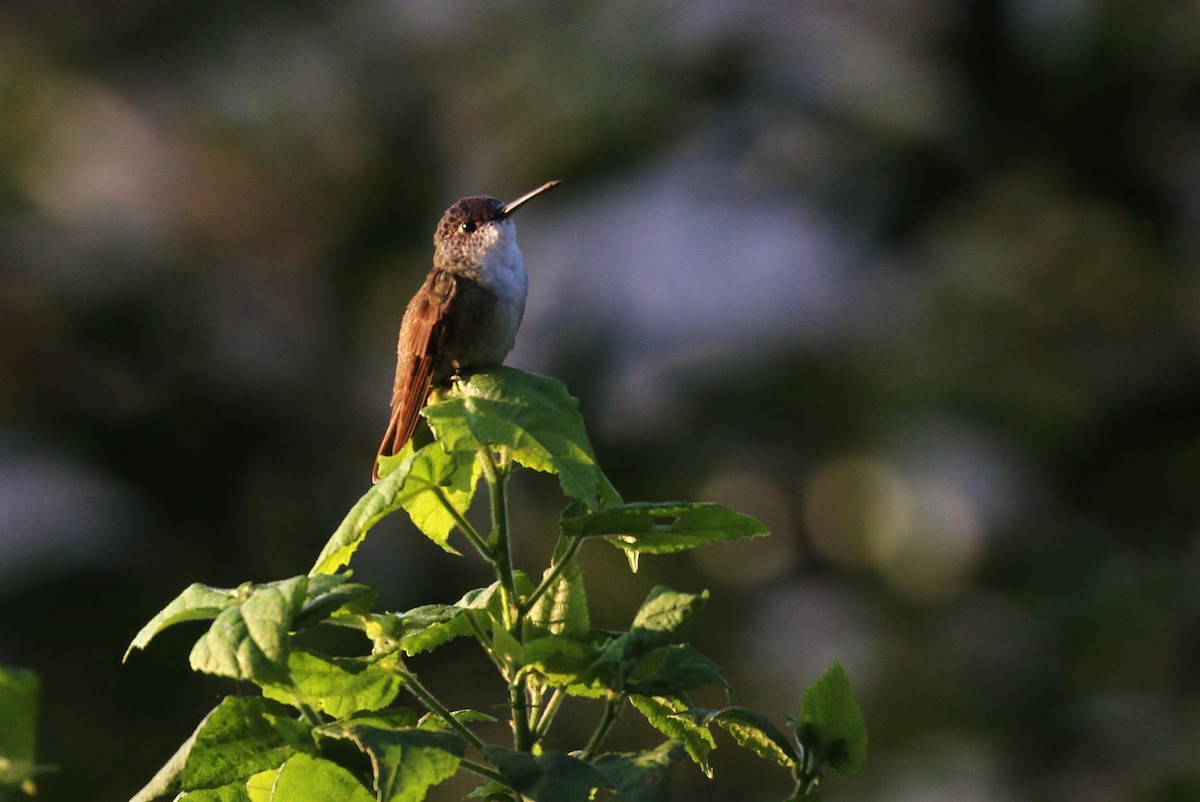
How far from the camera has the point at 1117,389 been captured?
9.81 m

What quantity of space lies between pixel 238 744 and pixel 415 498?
415 millimetres

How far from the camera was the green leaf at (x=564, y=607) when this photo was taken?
65.1 inches

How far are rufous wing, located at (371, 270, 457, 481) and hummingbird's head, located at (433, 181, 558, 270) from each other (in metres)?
0.17

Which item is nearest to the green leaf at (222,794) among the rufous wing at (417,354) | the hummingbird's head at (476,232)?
the rufous wing at (417,354)

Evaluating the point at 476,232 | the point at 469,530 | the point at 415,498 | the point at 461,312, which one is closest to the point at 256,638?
the point at 469,530

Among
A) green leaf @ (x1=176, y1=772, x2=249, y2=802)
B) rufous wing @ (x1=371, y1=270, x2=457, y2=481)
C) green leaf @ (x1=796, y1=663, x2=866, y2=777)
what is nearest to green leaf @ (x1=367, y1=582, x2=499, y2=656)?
green leaf @ (x1=176, y1=772, x2=249, y2=802)

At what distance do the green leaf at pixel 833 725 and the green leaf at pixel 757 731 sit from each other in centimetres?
3

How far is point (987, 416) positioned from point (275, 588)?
862 centimetres

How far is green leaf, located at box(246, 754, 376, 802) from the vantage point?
149 cm

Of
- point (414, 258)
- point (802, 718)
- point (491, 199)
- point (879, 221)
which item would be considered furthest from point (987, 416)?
point (802, 718)

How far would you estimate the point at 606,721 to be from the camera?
158cm

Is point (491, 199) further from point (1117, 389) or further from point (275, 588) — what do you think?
point (1117, 389)

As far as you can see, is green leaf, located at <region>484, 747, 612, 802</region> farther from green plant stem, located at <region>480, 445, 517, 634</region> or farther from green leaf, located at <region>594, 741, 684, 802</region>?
green plant stem, located at <region>480, 445, 517, 634</region>

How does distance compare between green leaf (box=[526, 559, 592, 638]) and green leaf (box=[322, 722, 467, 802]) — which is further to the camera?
green leaf (box=[526, 559, 592, 638])
